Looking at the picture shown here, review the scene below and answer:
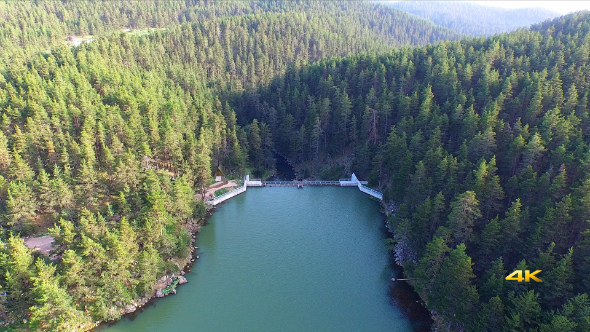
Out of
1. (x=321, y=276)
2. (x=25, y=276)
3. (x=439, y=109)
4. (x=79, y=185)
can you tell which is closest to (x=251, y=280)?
(x=321, y=276)

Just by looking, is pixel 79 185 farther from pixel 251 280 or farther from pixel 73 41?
pixel 73 41

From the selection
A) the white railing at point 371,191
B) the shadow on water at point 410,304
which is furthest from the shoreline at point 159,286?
the white railing at point 371,191

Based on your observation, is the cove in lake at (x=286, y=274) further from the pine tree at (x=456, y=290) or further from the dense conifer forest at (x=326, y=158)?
the pine tree at (x=456, y=290)

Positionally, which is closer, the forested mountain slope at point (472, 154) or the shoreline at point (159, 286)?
the forested mountain slope at point (472, 154)

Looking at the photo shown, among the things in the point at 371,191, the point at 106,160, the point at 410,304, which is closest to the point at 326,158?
the point at 371,191

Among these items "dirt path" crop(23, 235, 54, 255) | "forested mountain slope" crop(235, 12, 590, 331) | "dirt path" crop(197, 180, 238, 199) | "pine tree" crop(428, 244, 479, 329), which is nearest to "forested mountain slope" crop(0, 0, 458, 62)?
"forested mountain slope" crop(235, 12, 590, 331)

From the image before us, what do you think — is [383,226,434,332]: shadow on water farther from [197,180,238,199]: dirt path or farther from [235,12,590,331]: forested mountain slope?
[197,180,238,199]: dirt path
